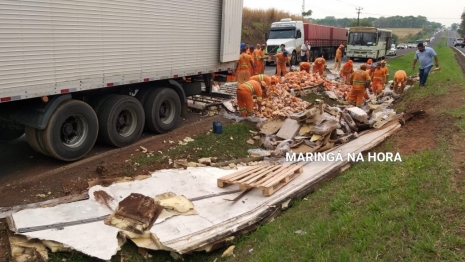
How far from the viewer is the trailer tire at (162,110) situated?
27.2 feet

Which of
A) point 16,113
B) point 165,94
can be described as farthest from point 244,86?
point 16,113

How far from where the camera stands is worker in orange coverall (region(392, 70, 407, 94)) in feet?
45.6

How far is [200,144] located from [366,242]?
490cm

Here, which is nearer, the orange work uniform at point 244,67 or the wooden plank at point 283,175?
the wooden plank at point 283,175

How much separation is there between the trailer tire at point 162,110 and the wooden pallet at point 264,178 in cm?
291

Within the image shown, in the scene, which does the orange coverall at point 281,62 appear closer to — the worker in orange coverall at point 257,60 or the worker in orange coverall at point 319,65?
the worker in orange coverall at point 257,60

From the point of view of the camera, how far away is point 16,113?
19.9ft

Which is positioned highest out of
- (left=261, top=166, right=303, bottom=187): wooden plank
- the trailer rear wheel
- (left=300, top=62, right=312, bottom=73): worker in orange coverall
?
(left=300, top=62, right=312, bottom=73): worker in orange coverall

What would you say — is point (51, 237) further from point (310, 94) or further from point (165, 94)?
point (310, 94)

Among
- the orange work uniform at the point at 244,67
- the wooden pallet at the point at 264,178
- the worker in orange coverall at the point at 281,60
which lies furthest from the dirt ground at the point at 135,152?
the worker in orange coverall at the point at 281,60

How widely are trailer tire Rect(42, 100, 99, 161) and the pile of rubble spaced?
3.44 m

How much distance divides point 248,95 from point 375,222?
614cm

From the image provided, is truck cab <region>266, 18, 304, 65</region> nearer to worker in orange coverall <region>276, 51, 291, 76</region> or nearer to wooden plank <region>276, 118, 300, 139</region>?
worker in orange coverall <region>276, 51, 291, 76</region>

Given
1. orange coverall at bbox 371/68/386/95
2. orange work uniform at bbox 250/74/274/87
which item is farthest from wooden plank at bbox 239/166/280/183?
orange coverall at bbox 371/68/386/95
